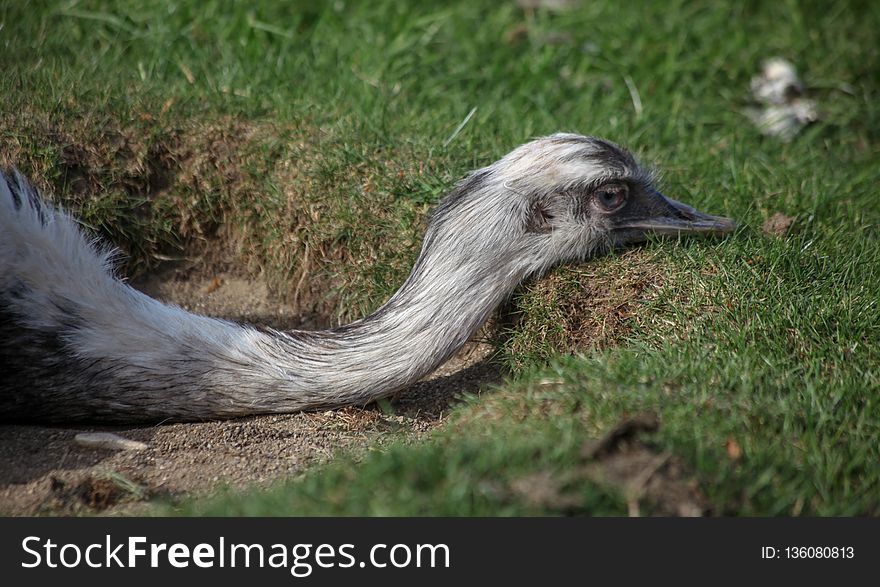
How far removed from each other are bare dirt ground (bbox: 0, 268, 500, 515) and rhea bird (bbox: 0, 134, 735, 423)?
0.08m

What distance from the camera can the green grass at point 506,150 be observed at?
3021 millimetres

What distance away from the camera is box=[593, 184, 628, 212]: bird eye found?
4.12m

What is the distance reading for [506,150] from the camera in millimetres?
4902

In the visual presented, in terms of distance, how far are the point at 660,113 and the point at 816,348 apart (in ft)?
7.83

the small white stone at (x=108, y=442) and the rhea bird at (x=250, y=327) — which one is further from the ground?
the rhea bird at (x=250, y=327)

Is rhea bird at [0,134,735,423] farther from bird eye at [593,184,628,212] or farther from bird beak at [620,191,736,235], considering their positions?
bird beak at [620,191,736,235]

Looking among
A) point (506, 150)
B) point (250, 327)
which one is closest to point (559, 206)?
point (506, 150)

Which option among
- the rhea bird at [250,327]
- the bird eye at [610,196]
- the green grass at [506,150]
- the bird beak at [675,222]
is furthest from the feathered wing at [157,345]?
the bird beak at [675,222]

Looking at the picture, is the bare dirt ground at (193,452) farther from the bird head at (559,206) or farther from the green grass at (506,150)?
the bird head at (559,206)

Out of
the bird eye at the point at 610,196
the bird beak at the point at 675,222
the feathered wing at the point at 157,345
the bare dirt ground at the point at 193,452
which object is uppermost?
the bird eye at the point at 610,196

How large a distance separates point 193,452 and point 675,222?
2.17 m

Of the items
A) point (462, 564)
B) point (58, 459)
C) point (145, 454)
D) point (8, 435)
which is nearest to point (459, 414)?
point (462, 564)

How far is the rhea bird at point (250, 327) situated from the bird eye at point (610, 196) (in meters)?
0.01

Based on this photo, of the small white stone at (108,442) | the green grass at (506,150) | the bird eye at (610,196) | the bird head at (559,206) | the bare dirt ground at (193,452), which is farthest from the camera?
the bird eye at (610,196)
